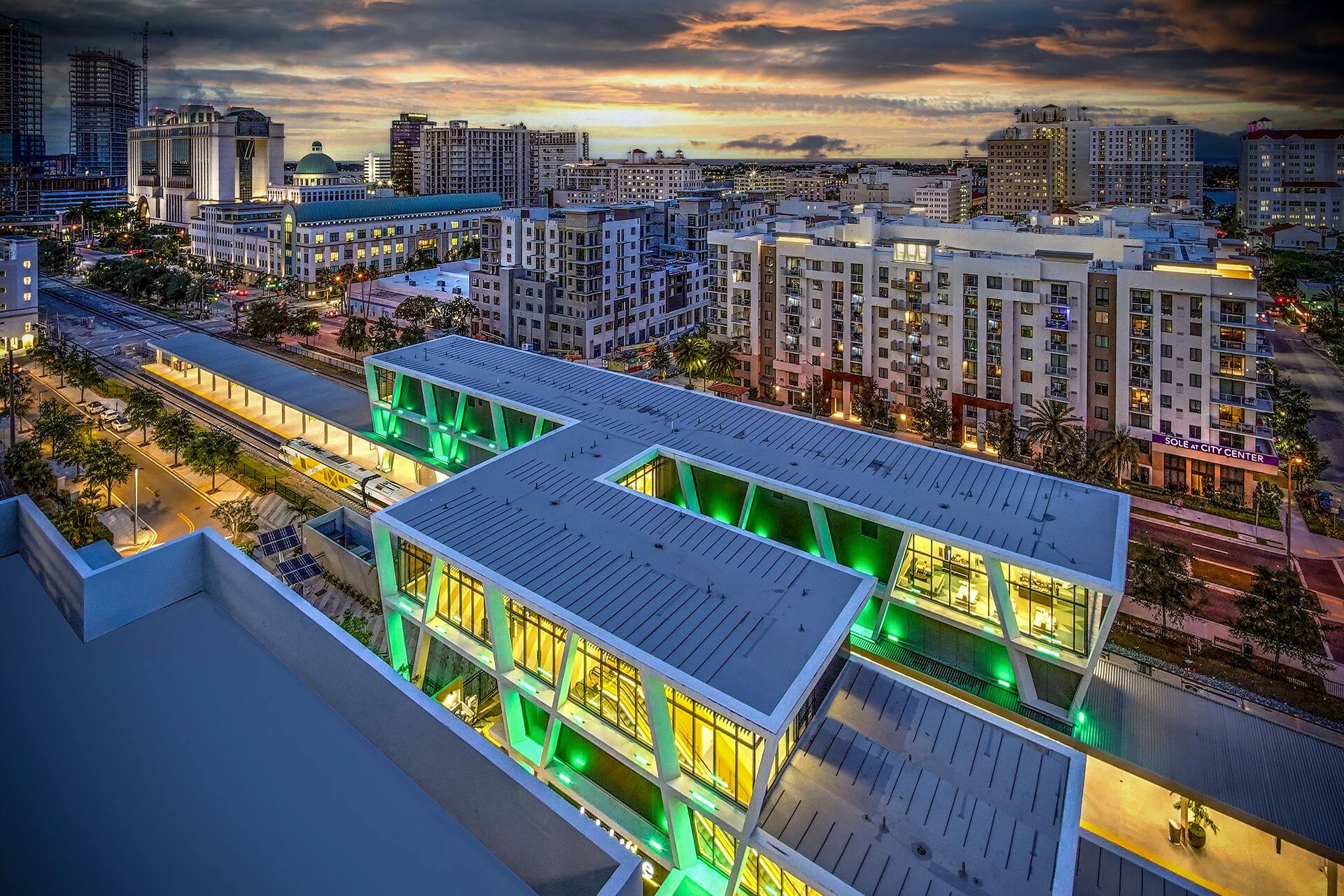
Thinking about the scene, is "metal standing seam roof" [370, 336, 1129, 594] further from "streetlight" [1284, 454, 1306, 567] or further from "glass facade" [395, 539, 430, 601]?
"streetlight" [1284, 454, 1306, 567]

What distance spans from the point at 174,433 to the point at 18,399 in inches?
748

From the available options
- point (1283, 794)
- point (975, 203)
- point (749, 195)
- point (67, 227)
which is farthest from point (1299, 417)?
point (67, 227)

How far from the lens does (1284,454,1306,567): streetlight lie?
31.6m

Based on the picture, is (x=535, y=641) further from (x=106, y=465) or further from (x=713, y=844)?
(x=106, y=465)

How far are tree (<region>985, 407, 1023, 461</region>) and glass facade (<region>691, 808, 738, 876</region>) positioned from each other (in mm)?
31850

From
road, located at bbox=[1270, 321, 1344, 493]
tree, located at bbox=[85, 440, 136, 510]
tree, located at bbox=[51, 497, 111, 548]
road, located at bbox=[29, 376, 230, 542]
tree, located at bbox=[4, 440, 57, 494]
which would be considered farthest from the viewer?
road, located at bbox=[1270, 321, 1344, 493]

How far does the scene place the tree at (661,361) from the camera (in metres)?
60.5

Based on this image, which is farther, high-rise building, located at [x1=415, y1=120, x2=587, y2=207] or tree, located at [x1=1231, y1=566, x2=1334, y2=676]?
high-rise building, located at [x1=415, y1=120, x2=587, y2=207]

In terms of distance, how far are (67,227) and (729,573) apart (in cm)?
17133

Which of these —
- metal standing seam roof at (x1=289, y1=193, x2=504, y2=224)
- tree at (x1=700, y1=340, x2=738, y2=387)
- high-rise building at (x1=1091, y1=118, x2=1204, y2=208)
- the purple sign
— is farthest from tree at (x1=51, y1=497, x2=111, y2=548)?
high-rise building at (x1=1091, y1=118, x2=1204, y2=208)

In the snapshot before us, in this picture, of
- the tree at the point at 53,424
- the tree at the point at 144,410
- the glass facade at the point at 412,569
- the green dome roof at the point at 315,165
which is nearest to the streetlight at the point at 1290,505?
the glass facade at the point at 412,569

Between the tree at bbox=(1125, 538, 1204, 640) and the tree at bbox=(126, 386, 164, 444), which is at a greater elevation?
the tree at bbox=(126, 386, 164, 444)

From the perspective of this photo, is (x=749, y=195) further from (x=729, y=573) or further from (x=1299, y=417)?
(x=729, y=573)

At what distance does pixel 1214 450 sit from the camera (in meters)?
38.5
